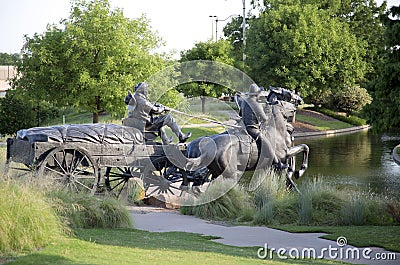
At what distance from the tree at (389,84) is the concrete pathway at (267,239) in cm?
679

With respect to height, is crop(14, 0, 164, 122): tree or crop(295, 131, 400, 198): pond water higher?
crop(14, 0, 164, 122): tree

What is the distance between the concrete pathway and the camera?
32.4ft

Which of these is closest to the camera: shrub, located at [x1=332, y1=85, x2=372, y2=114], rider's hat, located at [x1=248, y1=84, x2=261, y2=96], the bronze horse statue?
the bronze horse statue

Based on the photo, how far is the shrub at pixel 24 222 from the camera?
320 inches

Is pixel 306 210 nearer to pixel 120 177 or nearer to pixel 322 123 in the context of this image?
pixel 120 177

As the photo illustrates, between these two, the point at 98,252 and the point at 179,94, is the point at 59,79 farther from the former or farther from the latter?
the point at 98,252

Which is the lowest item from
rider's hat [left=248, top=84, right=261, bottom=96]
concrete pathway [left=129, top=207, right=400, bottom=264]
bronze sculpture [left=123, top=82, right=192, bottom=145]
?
concrete pathway [left=129, top=207, right=400, bottom=264]

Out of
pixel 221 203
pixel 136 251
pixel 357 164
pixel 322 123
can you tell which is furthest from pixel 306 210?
pixel 322 123

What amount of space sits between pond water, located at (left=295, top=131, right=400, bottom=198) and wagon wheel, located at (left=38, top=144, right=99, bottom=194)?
8.44 meters

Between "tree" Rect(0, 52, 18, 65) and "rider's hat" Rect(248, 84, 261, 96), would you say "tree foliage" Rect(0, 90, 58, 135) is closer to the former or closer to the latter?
"tree" Rect(0, 52, 18, 65)

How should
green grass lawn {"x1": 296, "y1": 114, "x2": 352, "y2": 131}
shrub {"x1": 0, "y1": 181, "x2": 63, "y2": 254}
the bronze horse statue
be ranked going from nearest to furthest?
shrub {"x1": 0, "y1": 181, "x2": 63, "y2": 254} < the bronze horse statue < green grass lawn {"x1": 296, "y1": 114, "x2": 352, "y2": 131}

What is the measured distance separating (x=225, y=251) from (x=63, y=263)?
294cm

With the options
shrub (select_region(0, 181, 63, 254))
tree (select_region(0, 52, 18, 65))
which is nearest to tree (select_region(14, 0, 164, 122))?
tree (select_region(0, 52, 18, 65))

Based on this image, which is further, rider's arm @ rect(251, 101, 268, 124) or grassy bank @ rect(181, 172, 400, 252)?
rider's arm @ rect(251, 101, 268, 124)
